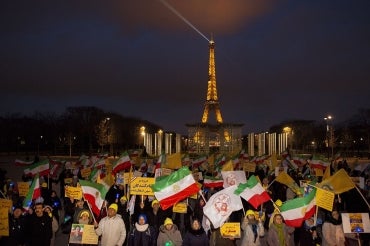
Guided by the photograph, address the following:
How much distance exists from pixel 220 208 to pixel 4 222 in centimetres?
426

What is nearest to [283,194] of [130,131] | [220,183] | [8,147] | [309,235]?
[220,183]

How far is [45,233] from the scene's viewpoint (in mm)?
8711

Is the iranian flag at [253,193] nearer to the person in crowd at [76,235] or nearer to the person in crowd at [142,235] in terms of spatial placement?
the person in crowd at [142,235]

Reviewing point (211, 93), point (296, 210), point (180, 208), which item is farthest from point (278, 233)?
point (211, 93)

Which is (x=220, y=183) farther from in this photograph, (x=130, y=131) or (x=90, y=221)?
(x=130, y=131)

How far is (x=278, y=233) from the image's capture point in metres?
8.46

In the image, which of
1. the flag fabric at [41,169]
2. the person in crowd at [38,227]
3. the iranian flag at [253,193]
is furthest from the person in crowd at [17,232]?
the flag fabric at [41,169]

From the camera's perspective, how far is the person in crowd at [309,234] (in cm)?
865

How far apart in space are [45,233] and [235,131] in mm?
63175

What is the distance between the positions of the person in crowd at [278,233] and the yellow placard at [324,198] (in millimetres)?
794

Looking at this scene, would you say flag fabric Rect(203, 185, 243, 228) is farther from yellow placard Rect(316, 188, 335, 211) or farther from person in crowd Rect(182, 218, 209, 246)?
yellow placard Rect(316, 188, 335, 211)

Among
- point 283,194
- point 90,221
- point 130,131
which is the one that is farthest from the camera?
point 130,131

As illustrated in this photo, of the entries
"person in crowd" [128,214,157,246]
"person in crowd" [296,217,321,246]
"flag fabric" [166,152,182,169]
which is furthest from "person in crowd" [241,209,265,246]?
"flag fabric" [166,152,182,169]

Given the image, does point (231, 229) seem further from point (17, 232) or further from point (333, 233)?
point (17, 232)
